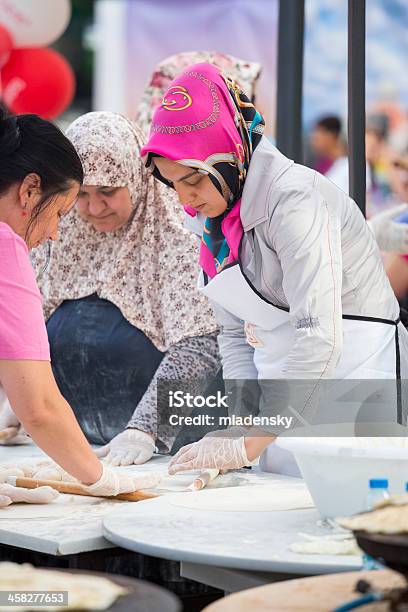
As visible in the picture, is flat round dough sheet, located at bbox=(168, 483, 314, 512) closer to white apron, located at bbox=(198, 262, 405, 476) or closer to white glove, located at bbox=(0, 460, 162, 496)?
white glove, located at bbox=(0, 460, 162, 496)

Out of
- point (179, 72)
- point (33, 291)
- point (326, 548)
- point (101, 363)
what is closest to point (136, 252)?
point (101, 363)

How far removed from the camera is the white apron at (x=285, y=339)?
2.44 metres

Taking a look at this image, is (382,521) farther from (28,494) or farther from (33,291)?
(28,494)

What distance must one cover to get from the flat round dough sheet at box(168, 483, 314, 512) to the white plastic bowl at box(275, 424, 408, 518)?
0.20 meters

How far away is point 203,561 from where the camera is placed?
1.64 meters

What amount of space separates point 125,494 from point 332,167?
4.86 meters

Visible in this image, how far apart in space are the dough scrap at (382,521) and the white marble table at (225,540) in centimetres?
28

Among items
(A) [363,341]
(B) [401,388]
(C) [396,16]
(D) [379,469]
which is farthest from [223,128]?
(C) [396,16]

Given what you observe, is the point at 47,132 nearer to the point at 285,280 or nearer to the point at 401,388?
the point at 285,280

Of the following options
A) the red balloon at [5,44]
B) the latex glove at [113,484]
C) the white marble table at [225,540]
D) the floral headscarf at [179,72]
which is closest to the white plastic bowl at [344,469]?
the white marble table at [225,540]

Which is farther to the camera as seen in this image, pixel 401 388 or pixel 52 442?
pixel 401 388

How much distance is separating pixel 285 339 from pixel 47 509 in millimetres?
739

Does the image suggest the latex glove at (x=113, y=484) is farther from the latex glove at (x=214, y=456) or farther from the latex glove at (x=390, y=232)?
the latex glove at (x=390, y=232)

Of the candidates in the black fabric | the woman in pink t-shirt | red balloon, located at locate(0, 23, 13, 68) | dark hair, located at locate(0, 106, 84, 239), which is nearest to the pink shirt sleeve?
the woman in pink t-shirt
